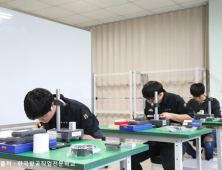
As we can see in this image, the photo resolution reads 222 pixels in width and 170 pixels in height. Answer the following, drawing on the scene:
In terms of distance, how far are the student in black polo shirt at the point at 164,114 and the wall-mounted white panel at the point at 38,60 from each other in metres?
1.02

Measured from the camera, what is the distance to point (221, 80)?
439 centimetres

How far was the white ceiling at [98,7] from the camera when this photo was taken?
4.54 meters

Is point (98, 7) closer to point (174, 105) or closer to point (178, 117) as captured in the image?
point (174, 105)

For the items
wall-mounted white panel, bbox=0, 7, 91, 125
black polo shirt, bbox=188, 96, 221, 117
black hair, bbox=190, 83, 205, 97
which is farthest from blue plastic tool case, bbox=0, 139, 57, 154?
black polo shirt, bbox=188, 96, 221, 117

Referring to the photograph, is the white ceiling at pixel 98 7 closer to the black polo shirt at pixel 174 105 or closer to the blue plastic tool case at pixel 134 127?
the black polo shirt at pixel 174 105

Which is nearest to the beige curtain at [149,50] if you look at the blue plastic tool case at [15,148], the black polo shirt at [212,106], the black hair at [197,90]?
the black polo shirt at [212,106]

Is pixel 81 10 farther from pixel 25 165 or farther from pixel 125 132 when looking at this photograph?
pixel 25 165

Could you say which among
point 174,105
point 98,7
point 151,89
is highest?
point 98,7

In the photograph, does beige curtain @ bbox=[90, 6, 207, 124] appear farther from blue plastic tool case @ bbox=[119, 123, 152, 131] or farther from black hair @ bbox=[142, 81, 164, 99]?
blue plastic tool case @ bbox=[119, 123, 152, 131]

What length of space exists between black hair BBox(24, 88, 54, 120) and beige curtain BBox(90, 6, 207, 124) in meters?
3.63

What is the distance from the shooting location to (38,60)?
2812 mm

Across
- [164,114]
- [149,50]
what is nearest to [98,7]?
[149,50]

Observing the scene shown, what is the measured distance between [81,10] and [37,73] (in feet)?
8.32

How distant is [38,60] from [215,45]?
3051 millimetres
